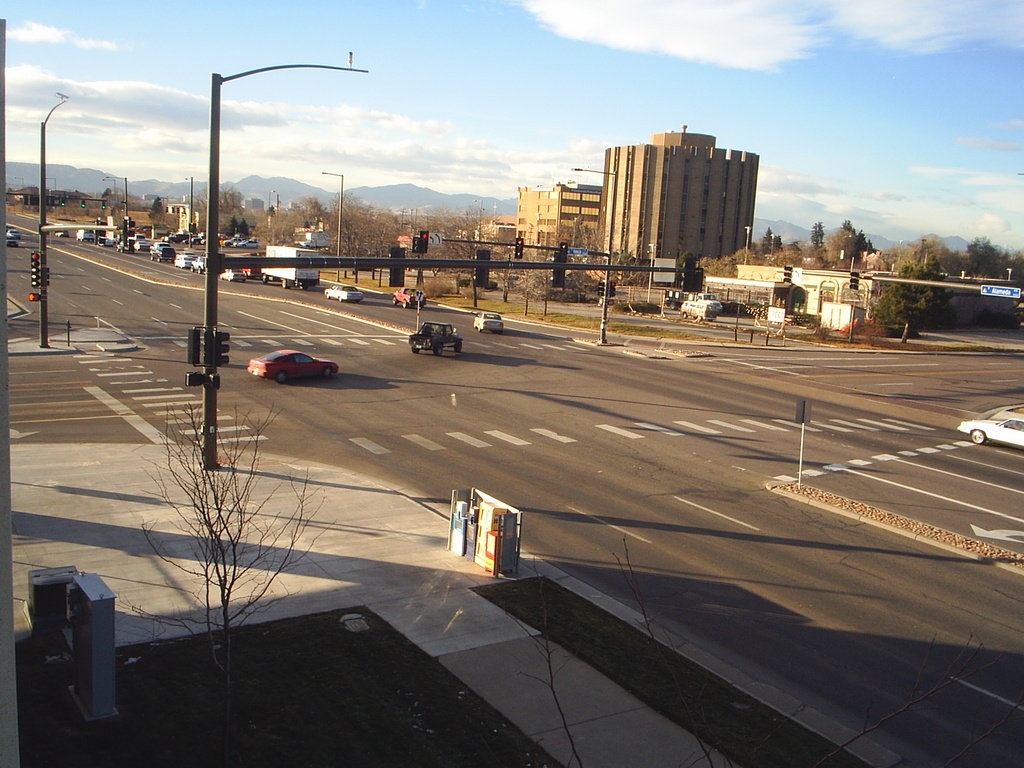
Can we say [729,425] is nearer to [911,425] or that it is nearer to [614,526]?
[911,425]

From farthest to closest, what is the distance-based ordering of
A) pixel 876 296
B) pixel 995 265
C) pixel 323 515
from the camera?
1. pixel 995 265
2. pixel 876 296
3. pixel 323 515

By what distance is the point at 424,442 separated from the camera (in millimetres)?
24672

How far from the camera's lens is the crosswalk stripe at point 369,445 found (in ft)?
76.8

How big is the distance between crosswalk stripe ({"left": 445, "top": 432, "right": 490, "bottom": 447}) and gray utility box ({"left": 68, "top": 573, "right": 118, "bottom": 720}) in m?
15.7

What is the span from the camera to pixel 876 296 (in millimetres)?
74750

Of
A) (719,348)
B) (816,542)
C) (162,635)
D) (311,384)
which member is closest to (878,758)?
(816,542)

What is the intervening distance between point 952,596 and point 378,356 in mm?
30246

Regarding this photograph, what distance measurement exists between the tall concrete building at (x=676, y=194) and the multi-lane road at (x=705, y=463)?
81437 mm

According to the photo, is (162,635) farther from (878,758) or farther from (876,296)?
(876,296)

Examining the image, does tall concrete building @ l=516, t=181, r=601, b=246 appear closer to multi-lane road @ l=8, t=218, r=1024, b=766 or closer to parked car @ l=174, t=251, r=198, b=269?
parked car @ l=174, t=251, r=198, b=269

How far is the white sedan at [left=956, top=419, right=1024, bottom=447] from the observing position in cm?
2872

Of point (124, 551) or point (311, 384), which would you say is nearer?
point (124, 551)

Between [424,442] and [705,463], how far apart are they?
8104mm

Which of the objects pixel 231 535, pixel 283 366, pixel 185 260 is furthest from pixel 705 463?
pixel 185 260
